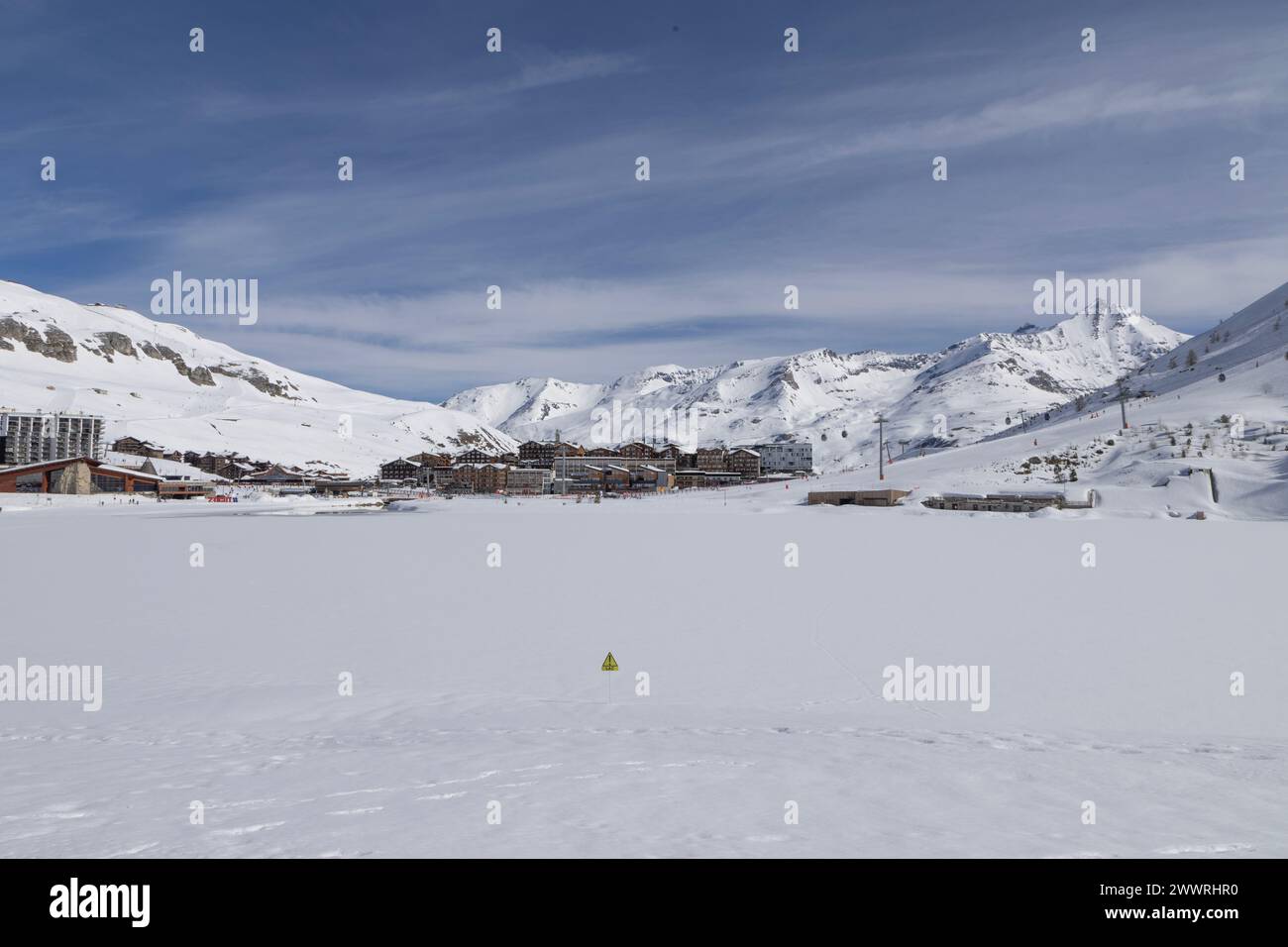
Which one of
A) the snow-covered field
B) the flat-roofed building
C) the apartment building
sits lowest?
the snow-covered field

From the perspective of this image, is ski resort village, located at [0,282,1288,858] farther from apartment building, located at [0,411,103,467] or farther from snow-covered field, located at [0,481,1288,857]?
apartment building, located at [0,411,103,467]

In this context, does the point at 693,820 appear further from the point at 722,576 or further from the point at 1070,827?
the point at 722,576

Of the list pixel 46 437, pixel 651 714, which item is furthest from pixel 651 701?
pixel 46 437

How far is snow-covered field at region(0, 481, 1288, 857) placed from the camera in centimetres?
775

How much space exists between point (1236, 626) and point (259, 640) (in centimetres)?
2276

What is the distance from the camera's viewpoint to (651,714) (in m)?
12.5

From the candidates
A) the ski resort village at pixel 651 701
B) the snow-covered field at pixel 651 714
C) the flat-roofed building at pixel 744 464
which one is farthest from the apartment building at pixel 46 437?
the snow-covered field at pixel 651 714

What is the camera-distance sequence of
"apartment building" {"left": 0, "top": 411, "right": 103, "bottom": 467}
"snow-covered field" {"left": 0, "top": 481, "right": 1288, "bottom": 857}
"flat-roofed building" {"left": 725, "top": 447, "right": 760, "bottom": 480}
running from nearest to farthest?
"snow-covered field" {"left": 0, "top": 481, "right": 1288, "bottom": 857}, "apartment building" {"left": 0, "top": 411, "right": 103, "bottom": 467}, "flat-roofed building" {"left": 725, "top": 447, "right": 760, "bottom": 480}

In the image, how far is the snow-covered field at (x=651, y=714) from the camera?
775 cm

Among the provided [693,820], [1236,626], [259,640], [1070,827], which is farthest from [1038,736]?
[259,640]

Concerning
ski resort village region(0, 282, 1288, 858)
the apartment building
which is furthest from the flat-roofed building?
the apartment building

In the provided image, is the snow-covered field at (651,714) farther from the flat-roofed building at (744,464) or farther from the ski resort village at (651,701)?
the flat-roofed building at (744,464)

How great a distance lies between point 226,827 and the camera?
763 centimetres

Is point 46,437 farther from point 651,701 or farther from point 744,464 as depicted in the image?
point 651,701
